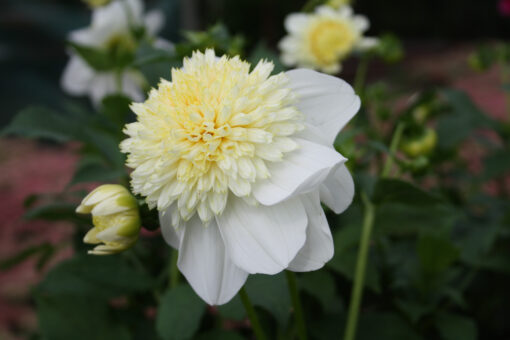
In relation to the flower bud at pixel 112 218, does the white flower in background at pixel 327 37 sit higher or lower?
lower

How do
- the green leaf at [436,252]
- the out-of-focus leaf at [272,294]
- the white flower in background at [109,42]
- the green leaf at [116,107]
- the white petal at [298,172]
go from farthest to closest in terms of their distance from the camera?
the white flower in background at [109,42] → the green leaf at [116,107] → the green leaf at [436,252] → the out-of-focus leaf at [272,294] → the white petal at [298,172]

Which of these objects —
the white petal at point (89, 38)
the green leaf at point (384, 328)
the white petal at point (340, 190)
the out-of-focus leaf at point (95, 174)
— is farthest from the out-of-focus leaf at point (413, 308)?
the white petal at point (89, 38)

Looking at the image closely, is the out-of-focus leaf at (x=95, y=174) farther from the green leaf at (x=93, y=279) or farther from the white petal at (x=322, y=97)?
the white petal at (x=322, y=97)

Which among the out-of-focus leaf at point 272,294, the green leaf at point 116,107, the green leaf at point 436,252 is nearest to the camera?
the out-of-focus leaf at point 272,294

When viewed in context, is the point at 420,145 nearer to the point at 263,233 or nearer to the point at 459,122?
the point at 459,122

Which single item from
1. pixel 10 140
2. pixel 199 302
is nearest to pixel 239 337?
pixel 199 302

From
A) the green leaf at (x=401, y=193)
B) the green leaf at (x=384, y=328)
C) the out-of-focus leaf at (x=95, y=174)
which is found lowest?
the green leaf at (x=384, y=328)
